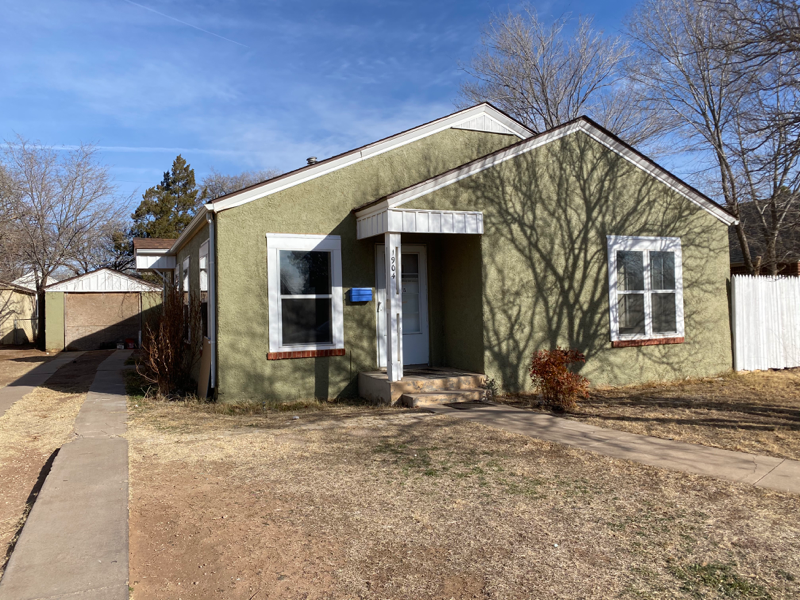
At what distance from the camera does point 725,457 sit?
19.9 feet

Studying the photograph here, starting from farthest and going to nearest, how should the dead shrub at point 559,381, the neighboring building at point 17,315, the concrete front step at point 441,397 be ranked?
the neighboring building at point 17,315
the concrete front step at point 441,397
the dead shrub at point 559,381

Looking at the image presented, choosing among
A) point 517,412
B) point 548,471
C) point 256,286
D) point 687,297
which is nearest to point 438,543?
point 548,471

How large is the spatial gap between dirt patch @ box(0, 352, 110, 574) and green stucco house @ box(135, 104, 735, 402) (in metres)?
2.34

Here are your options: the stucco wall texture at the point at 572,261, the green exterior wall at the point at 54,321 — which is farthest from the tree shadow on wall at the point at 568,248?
the green exterior wall at the point at 54,321

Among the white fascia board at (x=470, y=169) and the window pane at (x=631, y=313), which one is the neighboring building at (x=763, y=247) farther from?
the white fascia board at (x=470, y=169)

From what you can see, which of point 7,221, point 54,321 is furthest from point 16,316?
point 7,221

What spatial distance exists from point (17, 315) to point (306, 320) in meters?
22.7

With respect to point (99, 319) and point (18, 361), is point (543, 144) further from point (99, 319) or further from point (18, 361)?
point (99, 319)

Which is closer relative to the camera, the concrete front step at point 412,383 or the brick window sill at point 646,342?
the concrete front step at point 412,383

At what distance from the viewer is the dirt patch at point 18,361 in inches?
577

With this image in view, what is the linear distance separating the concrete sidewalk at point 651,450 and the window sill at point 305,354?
225 centimetres

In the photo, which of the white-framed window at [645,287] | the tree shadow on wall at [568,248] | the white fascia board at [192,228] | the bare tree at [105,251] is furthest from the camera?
the bare tree at [105,251]

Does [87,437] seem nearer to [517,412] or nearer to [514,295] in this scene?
[517,412]

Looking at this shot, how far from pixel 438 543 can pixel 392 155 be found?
778 centimetres
